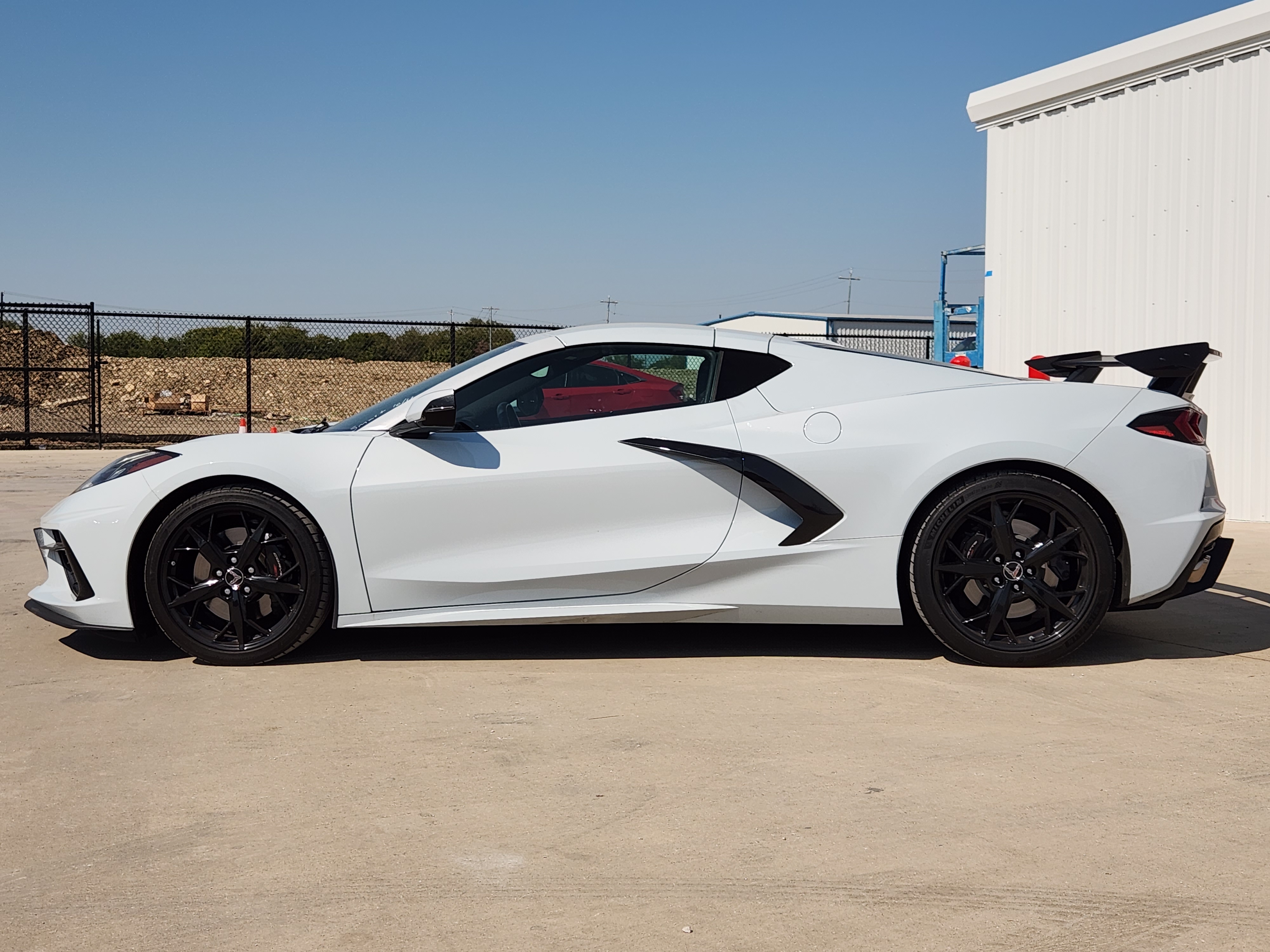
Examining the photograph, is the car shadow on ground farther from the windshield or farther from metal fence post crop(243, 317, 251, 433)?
metal fence post crop(243, 317, 251, 433)

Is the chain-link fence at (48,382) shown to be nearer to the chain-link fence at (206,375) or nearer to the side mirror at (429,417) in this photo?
the chain-link fence at (206,375)

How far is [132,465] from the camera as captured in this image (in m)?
4.67

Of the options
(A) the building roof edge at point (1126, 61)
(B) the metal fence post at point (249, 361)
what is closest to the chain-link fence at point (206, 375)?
(B) the metal fence post at point (249, 361)

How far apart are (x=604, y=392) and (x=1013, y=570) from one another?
5.61ft

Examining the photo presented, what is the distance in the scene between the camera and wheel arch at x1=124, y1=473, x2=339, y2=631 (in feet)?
14.8

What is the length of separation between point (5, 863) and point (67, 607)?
207 centimetres

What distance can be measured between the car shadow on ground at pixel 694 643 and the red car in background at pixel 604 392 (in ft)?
2.88

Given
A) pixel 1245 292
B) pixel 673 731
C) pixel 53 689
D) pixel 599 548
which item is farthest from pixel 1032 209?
pixel 53 689

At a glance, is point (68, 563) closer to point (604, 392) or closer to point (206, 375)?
point (604, 392)

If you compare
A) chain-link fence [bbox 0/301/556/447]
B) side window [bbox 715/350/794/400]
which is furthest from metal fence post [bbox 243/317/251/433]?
side window [bbox 715/350/794/400]

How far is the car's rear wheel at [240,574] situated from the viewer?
4.49 metres

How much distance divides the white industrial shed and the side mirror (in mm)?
7014

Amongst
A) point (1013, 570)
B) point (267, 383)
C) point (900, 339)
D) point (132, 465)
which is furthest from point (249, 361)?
point (267, 383)

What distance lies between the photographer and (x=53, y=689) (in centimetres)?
426
